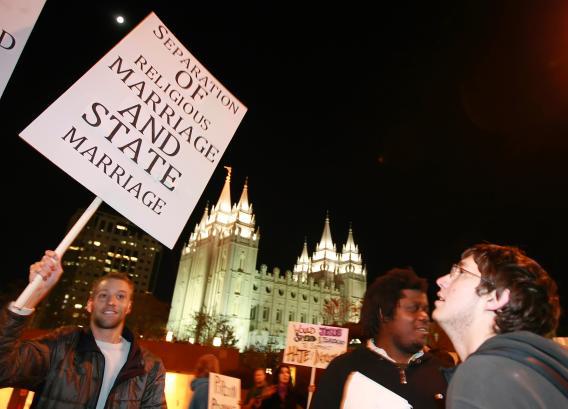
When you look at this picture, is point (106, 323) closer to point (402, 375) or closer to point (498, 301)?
point (402, 375)

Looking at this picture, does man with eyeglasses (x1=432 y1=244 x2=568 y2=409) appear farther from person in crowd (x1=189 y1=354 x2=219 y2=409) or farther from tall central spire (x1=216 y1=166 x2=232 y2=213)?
tall central spire (x1=216 y1=166 x2=232 y2=213)

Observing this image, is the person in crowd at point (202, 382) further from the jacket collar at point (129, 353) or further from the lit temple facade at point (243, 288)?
the lit temple facade at point (243, 288)

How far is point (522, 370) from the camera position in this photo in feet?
3.68

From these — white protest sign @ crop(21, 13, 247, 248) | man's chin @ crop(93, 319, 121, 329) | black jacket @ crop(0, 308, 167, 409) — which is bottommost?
black jacket @ crop(0, 308, 167, 409)

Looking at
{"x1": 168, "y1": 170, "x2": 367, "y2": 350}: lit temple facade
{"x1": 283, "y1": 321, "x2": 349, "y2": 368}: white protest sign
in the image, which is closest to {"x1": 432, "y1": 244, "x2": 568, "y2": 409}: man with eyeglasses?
{"x1": 283, "y1": 321, "x2": 349, "y2": 368}: white protest sign

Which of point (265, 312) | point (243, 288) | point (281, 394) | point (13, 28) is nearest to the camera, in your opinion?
point (13, 28)

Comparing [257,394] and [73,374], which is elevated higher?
[73,374]

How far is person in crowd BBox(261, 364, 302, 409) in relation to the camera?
200 inches

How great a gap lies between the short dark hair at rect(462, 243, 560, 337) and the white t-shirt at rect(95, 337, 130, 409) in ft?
7.97

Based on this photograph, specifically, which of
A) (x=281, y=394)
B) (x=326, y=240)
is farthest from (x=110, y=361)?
(x=326, y=240)

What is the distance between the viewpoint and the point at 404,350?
2.71 metres

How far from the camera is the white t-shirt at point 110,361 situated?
2.59 metres

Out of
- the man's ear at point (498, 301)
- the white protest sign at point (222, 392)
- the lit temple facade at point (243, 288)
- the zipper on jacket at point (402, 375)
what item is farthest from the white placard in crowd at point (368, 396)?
the lit temple facade at point (243, 288)

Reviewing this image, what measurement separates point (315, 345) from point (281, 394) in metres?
2.05
